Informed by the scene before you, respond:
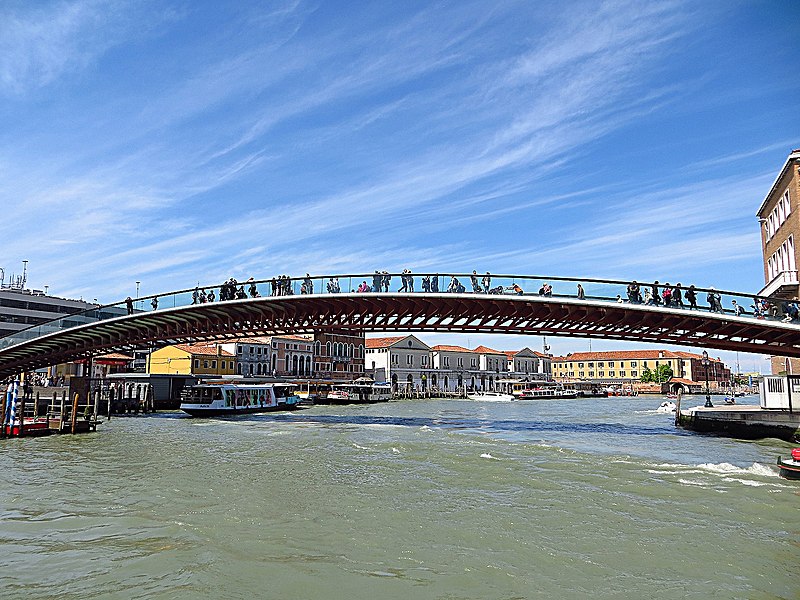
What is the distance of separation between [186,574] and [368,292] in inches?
751

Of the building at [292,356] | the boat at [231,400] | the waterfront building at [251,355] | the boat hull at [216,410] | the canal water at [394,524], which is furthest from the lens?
the building at [292,356]

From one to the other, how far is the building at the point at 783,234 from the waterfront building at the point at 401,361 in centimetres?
5619

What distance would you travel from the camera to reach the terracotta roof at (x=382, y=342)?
8888cm

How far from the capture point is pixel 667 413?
4934cm

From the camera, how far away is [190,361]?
196 ft

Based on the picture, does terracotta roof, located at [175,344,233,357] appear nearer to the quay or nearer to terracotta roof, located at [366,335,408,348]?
terracotta roof, located at [366,335,408,348]

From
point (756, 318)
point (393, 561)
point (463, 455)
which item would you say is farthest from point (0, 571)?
point (756, 318)

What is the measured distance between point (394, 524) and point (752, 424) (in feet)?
69.8

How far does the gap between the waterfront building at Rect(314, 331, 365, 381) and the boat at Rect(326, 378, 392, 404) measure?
900 centimetres

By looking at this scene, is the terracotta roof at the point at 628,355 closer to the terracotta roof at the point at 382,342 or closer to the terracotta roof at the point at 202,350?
the terracotta roof at the point at 382,342

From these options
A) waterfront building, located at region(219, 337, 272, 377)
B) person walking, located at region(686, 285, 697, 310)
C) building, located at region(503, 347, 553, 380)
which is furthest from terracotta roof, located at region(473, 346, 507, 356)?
person walking, located at region(686, 285, 697, 310)

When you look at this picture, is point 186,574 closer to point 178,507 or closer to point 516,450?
point 178,507

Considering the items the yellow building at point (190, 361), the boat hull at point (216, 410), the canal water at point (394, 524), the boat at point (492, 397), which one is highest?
the yellow building at point (190, 361)

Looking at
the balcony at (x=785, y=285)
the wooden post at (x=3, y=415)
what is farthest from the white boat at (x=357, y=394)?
the balcony at (x=785, y=285)
